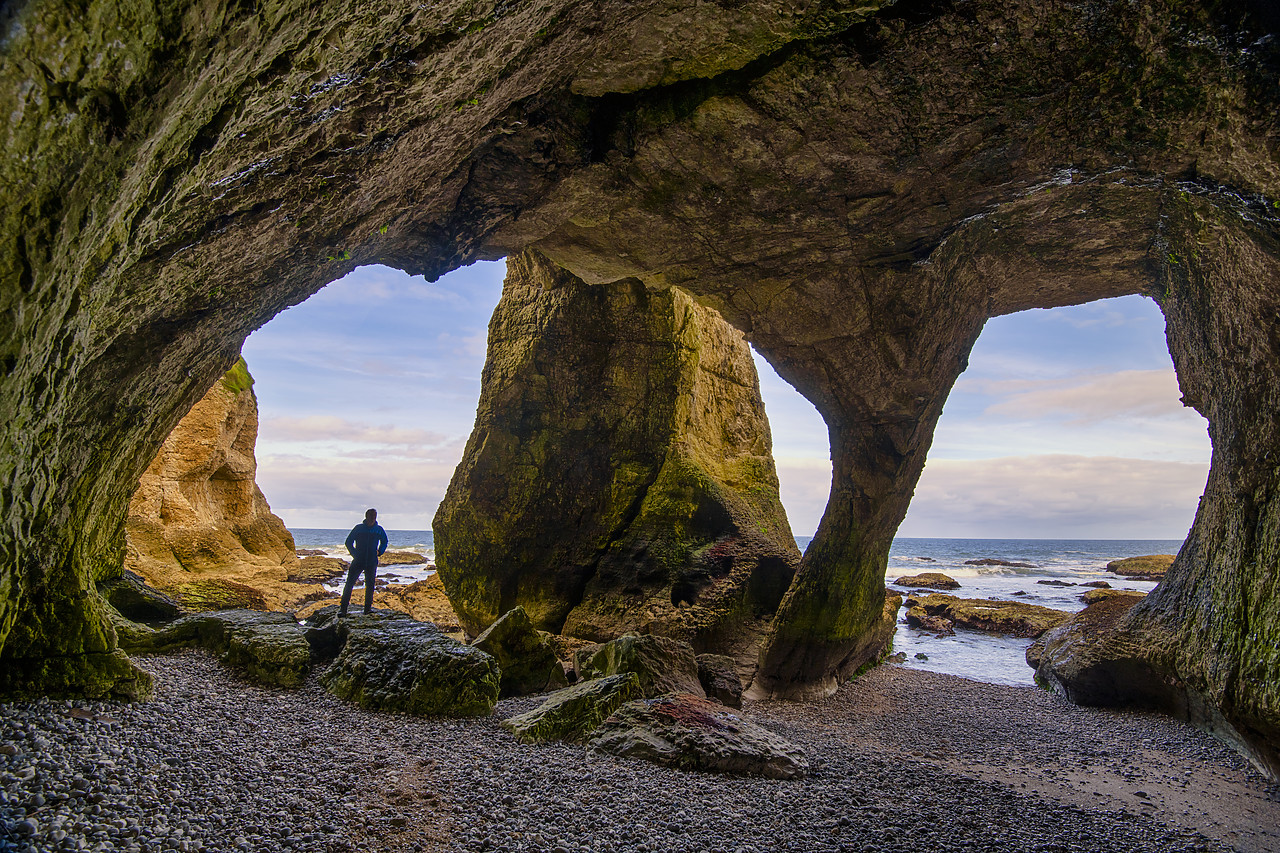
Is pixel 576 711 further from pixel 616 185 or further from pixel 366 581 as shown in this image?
pixel 366 581

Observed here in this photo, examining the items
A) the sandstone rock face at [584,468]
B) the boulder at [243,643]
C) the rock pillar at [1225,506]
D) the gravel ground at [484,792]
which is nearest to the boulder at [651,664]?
the gravel ground at [484,792]

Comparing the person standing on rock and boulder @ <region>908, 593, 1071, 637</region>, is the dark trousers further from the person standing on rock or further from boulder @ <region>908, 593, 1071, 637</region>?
boulder @ <region>908, 593, 1071, 637</region>

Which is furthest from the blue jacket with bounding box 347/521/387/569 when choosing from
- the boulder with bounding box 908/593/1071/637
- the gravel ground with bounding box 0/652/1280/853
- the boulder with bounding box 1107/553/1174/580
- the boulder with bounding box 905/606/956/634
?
the boulder with bounding box 1107/553/1174/580

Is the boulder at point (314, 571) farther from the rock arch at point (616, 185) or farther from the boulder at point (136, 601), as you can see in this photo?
the rock arch at point (616, 185)

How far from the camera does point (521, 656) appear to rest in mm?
8883

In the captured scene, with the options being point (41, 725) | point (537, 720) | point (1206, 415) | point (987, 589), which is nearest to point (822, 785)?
point (537, 720)

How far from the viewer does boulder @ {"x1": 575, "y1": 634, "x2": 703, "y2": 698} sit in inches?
292

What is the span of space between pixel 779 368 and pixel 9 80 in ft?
35.8

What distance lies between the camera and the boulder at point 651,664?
741 cm

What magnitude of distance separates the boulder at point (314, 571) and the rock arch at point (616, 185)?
1846cm

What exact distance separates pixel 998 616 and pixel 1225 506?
48.8ft

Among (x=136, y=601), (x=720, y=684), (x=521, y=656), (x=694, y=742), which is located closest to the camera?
(x=694, y=742)

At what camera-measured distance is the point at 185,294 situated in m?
4.54

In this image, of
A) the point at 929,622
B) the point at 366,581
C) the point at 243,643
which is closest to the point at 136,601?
the point at 243,643
